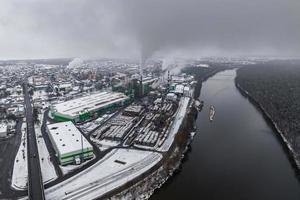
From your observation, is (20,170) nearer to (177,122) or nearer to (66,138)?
(66,138)

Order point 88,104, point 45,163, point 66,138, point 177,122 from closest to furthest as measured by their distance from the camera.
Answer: point 45,163, point 66,138, point 177,122, point 88,104

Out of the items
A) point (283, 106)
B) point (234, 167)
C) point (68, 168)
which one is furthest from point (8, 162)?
point (283, 106)

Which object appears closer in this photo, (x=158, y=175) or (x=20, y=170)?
(x=158, y=175)

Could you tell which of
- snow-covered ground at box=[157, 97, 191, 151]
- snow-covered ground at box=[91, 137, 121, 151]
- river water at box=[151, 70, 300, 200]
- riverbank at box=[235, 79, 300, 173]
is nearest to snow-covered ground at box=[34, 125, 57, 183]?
snow-covered ground at box=[91, 137, 121, 151]

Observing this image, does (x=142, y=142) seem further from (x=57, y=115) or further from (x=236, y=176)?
(x=57, y=115)

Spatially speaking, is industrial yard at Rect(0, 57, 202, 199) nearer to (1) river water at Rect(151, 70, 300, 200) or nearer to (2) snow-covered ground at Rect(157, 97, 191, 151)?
(2) snow-covered ground at Rect(157, 97, 191, 151)
